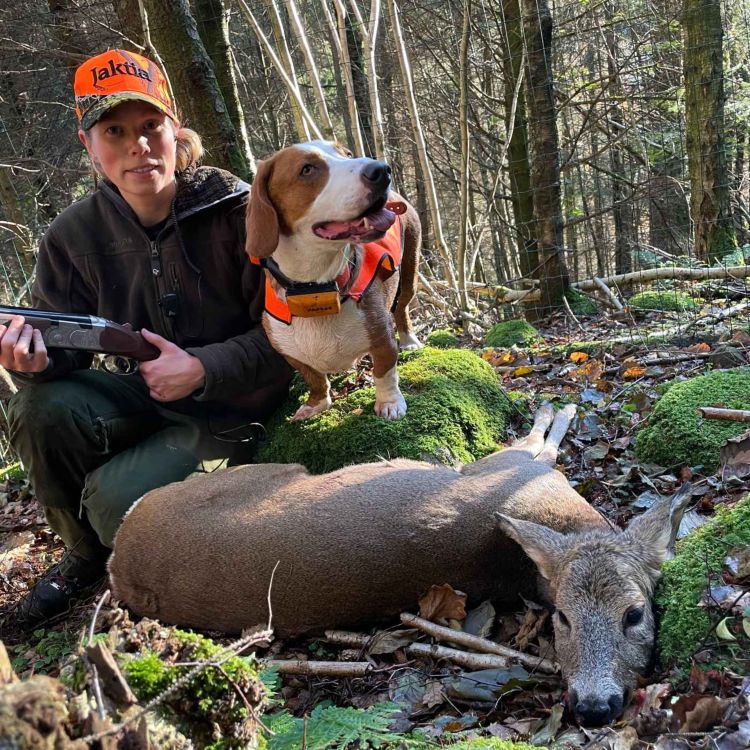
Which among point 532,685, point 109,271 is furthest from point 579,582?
point 109,271

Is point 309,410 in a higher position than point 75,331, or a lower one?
lower

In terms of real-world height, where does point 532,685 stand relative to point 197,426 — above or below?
A: below

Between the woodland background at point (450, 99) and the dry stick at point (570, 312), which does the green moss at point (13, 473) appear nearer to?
the woodland background at point (450, 99)

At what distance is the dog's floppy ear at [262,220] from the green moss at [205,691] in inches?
93.8

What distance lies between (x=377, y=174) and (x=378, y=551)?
5.73ft

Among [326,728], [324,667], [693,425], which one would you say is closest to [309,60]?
[693,425]

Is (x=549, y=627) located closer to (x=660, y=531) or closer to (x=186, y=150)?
(x=660, y=531)

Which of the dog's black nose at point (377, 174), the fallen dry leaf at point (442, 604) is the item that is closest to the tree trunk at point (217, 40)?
the dog's black nose at point (377, 174)

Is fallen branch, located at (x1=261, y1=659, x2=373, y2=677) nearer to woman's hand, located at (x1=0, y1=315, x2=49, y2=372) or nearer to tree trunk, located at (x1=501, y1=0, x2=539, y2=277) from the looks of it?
woman's hand, located at (x1=0, y1=315, x2=49, y2=372)

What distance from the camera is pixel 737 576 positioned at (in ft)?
7.75

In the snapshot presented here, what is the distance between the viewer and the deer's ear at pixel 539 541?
2.93 metres

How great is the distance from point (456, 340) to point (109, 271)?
4326 millimetres

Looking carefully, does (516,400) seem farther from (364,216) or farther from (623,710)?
(623,710)

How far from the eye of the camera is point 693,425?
147 inches
